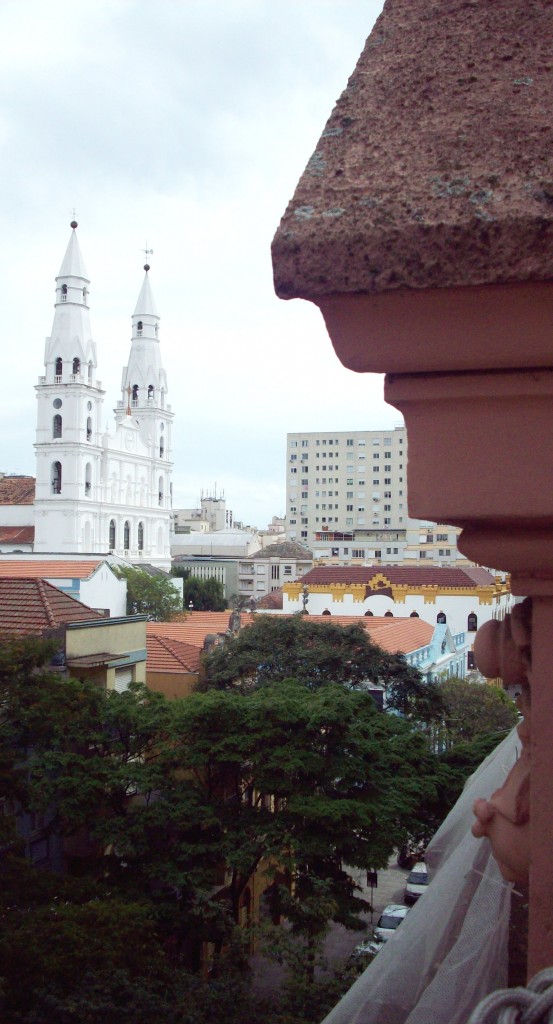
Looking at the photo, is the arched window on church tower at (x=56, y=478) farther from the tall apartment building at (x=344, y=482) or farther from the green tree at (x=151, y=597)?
the tall apartment building at (x=344, y=482)

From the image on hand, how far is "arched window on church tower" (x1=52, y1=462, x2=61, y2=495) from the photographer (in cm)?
6500

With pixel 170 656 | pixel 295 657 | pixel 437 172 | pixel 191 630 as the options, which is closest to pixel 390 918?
pixel 295 657

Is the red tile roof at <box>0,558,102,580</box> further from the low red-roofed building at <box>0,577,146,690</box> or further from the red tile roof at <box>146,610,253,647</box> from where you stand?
the low red-roofed building at <box>0,577,146,690</box>

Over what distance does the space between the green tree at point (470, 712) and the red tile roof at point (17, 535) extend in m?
46.8

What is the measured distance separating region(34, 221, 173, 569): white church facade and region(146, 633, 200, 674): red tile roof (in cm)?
4308

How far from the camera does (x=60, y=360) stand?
6594cm

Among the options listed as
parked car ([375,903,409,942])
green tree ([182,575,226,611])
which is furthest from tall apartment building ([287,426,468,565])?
parked car ([375,903,409,942])

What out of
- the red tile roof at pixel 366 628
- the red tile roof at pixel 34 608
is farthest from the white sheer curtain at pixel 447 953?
the red tile roof at pixel 366 628

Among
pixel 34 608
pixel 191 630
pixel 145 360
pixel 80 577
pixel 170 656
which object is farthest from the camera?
pixel 145 360

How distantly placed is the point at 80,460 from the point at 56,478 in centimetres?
216

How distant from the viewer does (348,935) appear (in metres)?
17.0

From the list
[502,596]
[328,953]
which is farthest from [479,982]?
→ [502,596]

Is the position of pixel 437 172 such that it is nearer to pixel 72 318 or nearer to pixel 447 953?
pixel 447 953

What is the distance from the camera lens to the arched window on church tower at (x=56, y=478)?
65.0m
